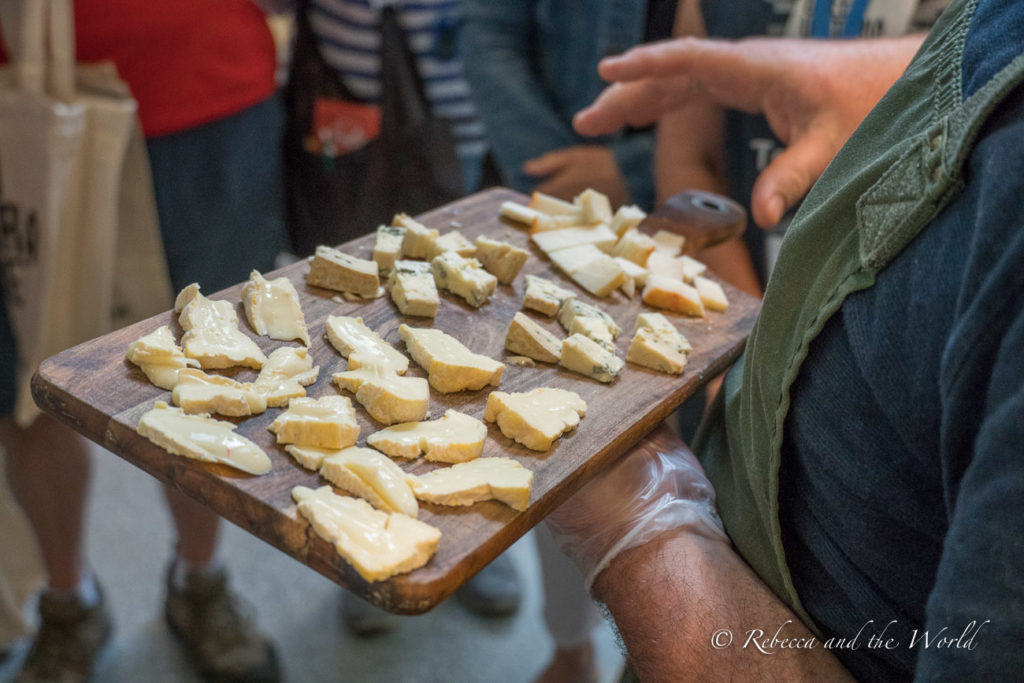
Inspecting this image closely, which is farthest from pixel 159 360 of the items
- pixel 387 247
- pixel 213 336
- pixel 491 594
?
pixel 491 594

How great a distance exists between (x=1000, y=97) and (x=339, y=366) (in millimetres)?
765

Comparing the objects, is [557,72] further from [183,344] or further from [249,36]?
[183,344]

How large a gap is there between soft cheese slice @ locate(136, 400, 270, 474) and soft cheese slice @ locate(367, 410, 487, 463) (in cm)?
13

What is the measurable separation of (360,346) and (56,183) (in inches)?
30.5

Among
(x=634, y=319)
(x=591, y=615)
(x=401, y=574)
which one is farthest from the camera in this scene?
(x=591, y=615)

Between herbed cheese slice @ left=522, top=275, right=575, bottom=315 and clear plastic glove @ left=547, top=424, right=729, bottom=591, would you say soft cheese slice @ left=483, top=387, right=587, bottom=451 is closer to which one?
clear plastic glove @ left=547, top=424, right=729, bottom=591

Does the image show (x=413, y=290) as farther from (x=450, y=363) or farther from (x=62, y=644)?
(x=62, y=644)

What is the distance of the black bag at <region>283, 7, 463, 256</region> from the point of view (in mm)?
2025

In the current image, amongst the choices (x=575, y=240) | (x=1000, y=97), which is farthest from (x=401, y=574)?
(x=575, y=240)

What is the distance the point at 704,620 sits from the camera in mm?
837

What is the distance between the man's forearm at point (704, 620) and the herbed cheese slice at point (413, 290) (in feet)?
1.49

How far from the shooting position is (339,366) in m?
1.06

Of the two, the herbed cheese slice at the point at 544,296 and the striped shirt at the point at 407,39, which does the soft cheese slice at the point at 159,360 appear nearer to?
the herbed cheese slice at the point at 544,296

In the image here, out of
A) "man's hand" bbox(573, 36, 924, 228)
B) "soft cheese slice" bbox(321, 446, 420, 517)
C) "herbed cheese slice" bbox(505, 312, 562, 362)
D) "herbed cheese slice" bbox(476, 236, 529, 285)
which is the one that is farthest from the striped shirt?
"soft cheese slice" bbox(321, 446, 420, 517)
